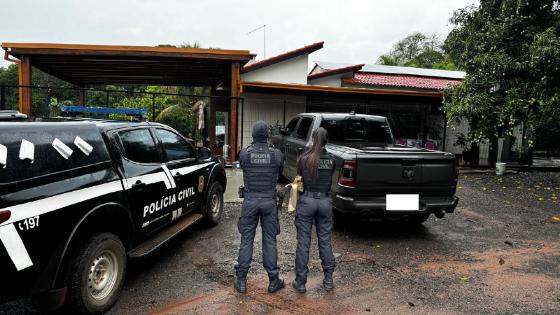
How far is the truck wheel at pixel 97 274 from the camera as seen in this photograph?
291cm

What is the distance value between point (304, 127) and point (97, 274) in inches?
186

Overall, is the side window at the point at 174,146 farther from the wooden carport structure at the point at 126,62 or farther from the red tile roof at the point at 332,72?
the red tile roof at the point at 332,72

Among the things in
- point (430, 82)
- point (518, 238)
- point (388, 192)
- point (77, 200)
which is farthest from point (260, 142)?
point (430, 82)

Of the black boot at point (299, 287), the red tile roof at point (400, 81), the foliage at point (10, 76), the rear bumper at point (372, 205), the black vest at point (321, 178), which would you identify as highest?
the foliage at point (10, 76)

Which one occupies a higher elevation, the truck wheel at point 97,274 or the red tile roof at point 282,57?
the red tile roof at point 282,57

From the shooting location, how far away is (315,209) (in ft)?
12.3

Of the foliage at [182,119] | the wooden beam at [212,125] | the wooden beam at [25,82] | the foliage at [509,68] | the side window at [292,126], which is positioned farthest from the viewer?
the foliage at [182,119]

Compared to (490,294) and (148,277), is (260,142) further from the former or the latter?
(490,294)

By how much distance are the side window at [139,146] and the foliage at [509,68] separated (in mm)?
8465

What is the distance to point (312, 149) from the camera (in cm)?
383

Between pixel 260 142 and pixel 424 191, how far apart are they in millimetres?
2472

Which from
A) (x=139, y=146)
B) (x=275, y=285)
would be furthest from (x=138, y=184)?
(x=275, y=285)

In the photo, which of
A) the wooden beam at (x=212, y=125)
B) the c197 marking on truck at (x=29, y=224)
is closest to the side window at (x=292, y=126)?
the c197 marking on truck at (x=29, y=224)

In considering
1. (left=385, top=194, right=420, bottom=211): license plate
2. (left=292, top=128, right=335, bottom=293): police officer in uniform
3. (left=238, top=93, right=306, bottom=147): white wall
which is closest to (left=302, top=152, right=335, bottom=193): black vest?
(left=292, top=128, right=335, bottom=293): police officer in uniform
